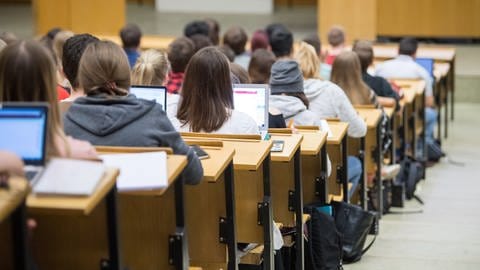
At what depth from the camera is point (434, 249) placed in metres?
6.06

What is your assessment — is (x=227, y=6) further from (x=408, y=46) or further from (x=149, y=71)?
(x=149, y=71)

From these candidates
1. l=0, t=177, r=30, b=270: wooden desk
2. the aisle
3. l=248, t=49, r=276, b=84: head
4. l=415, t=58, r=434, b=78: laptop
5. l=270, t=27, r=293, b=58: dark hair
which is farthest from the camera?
l=415, t=58, r=434, b=78: laptop

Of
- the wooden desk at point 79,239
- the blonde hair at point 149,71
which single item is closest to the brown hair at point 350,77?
the blonde hair at point 149,71

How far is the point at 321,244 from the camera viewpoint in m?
5.03

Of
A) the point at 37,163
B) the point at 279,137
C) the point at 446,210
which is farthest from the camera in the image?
the point at 446,210

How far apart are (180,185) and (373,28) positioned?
10.0 meters

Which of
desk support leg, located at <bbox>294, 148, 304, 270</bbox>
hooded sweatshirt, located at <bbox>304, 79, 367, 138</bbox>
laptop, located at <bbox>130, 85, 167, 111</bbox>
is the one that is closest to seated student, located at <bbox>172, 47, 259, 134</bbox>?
laptop, located at <bbox>130, 85, 167, 111</bbox>

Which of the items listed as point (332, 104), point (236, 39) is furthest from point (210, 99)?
point (236, 39)

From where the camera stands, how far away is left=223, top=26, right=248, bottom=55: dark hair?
898 centimetres

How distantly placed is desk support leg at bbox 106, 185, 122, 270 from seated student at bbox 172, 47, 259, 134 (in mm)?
1527

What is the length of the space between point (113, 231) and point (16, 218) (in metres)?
0.49

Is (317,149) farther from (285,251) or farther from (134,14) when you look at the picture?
(134,14)

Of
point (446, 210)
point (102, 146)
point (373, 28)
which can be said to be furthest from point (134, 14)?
point (102, 146)

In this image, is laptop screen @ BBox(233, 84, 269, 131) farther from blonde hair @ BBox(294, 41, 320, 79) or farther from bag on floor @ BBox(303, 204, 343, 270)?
blonde hair @ BBox(294, 41, 320, 79)
